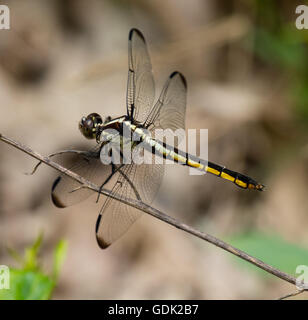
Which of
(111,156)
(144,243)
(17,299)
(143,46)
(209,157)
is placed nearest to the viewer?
(17,299)

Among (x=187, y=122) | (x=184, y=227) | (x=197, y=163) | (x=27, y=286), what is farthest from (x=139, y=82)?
(x=187, y=122)

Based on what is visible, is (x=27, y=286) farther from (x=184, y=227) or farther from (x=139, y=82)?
(x=139, y=82)

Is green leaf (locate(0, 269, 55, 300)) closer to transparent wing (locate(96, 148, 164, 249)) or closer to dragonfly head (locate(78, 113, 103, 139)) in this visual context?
transparent wing (locate(96, 148, 164, 249))

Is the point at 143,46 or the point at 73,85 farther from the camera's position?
the point at 73,85

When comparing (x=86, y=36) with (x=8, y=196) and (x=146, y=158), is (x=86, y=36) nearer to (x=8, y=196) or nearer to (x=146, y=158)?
(x=8, y=196)

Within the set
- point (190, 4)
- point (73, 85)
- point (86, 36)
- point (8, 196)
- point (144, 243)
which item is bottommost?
point (144, 243)

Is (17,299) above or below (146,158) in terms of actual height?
below
